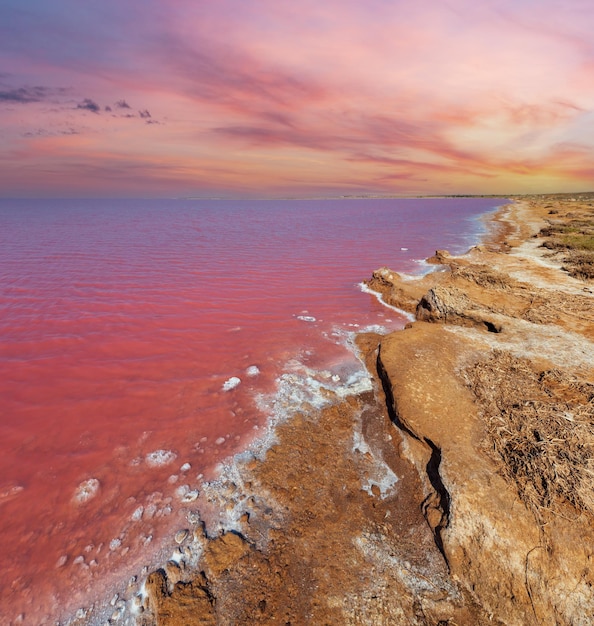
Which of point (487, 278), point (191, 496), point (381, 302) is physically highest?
point (487, 278)

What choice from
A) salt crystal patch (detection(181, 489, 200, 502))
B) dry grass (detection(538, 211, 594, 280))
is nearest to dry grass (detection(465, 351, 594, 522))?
salt crystal patch (detection(181, 489, 200, 502))

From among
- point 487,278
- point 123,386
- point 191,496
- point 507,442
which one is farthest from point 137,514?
point 487,278

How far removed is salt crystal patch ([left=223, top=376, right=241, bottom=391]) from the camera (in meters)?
8.87

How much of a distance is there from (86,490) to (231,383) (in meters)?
3.91

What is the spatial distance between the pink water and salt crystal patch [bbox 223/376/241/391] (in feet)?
0.55

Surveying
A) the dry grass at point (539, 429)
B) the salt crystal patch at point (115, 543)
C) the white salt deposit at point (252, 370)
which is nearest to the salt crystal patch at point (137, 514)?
the salt crystal patch at point (115, 543)

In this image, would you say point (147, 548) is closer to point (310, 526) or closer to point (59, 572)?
point (59, 572)

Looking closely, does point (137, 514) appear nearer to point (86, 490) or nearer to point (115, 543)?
point (115, 543)

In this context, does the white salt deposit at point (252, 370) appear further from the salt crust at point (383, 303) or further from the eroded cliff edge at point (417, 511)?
the salt crust at point (383, 303)

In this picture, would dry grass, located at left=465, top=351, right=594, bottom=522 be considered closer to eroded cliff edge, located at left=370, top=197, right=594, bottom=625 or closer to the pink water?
eroded cliff edge, located at left=370, top=197, right=594, bottom=625

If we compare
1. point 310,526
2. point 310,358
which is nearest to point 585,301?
point 310,358

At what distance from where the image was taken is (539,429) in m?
5.82

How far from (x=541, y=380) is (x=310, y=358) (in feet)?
19.5

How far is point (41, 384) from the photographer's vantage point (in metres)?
9.04
